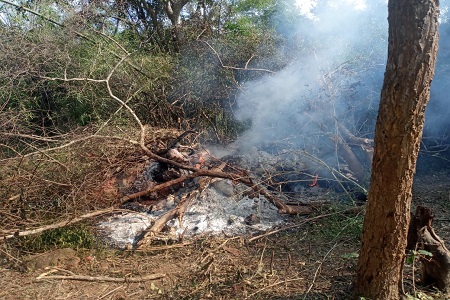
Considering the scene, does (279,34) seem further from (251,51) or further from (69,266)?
(69,266)

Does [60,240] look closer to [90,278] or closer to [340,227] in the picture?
[90,278]

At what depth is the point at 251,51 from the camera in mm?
8078

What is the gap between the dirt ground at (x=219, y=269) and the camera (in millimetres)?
3131

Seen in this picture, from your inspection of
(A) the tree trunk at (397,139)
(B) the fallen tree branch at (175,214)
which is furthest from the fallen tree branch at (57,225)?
(A) the tree trunk at (397,139)

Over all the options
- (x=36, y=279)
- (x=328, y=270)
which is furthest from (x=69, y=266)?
(x=328, y=270)

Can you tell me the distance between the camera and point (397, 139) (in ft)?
7.69

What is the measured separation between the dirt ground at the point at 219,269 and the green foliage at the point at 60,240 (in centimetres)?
16

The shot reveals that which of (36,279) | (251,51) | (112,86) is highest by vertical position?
(251,51)

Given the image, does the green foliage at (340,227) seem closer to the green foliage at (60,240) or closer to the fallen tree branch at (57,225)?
the fallen tree branch at (57,225)

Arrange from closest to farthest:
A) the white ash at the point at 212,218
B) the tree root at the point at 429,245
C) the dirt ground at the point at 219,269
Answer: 1. the tree root at the point at 429,245
2. the dirt ground at the point at 219,269
3. the white ash at the point at 212,218

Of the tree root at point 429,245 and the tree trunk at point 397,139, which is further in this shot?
the tree root at point 429,245

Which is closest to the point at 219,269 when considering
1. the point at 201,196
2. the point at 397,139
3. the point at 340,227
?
the point at 340,227

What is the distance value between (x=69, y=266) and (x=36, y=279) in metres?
0.34

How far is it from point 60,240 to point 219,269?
1.86m
